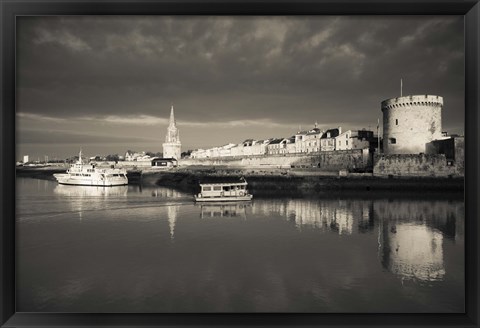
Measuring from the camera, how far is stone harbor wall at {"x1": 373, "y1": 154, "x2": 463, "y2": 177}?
8945mm

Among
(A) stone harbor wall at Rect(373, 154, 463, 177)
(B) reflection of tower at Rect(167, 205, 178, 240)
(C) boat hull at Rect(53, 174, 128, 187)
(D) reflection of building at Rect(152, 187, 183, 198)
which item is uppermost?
(A) stone harbor wall at Rect(373, 154, 463, 177)

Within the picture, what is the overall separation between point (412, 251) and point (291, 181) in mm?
7883

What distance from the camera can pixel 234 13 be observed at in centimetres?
346

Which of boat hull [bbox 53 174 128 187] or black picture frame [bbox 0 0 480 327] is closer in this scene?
black picture frame [bbox 0 0 480 327]

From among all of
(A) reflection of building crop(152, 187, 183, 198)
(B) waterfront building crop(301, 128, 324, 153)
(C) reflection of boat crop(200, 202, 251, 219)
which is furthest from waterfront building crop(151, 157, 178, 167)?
(B) waterfront building crop(301, 128, 324, 153)

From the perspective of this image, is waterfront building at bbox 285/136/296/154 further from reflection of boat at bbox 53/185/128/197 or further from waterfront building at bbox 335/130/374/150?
reflection of boat at bbox 53/185/128/197

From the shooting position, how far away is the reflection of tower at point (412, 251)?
4551mm

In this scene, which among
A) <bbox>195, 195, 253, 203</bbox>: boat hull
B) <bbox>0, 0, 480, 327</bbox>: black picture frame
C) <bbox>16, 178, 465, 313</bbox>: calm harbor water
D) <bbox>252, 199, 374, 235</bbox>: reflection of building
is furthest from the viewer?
<bbox>195, 195, 253, 203</bbox>: boat hull

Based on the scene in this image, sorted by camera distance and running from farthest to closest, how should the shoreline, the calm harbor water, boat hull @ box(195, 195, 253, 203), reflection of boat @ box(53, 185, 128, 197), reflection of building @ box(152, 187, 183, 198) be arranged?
reflection of building @ box(152, 187, 183, 198) → reflection of boat @ box(53, 185, 128, 197) → boat hull @ box(195, 195, 253, 203) → the shoreline → the calm harbor water

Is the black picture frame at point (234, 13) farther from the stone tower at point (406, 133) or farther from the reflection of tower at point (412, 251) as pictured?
the stone tower at point (406, 133)

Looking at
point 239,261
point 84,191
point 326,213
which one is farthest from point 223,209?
point 84,191

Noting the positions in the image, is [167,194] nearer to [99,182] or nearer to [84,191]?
[84,191]

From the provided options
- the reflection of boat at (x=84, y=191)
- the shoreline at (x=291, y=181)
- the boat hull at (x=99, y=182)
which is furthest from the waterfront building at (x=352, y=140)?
the boat hull at (x=99, y=182)

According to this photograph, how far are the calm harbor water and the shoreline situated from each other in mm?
2183
